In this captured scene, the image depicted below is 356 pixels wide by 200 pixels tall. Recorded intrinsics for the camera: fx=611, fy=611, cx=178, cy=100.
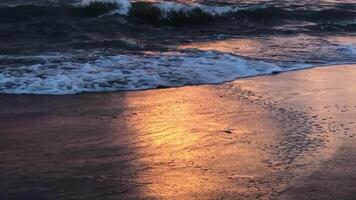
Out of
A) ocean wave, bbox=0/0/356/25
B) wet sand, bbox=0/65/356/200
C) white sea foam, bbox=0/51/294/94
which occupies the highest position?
Result: wet sand, bbox=0/65/356/200

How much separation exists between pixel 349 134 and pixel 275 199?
182 cm

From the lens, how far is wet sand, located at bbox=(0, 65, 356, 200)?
405 cm

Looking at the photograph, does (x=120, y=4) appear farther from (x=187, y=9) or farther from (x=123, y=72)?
(x=123, y=72)

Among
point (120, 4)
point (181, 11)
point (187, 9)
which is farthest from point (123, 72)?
point (187, 9)

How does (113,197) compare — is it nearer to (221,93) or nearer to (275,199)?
(275,199)

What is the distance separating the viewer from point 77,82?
25.4 ft

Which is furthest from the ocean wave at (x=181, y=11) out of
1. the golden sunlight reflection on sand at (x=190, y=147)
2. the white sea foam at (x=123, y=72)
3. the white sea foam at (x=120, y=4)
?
the golden sunlight reflection on sand at (x=190, y=147)

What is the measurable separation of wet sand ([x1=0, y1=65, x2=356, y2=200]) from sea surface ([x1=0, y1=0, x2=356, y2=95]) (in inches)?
34.6

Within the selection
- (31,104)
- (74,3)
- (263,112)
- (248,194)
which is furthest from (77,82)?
(74,3)

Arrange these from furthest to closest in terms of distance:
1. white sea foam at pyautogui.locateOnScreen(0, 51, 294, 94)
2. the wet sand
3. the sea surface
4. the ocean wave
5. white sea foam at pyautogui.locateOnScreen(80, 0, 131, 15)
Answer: white sea foam at pyautogui.locateOnScreen(80, 0, 131, 15) < the ocean wave < the sea surface < white sea foam at pyautogui.locateOnScreen(0, 51, 294, 94) < the wet sand

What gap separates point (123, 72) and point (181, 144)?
11.6 ft

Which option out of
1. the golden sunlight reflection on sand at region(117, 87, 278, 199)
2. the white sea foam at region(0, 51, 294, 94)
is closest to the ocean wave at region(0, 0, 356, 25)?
the white sea foam at region(0, 51, 294, 94)

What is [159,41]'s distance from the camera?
12.5 meters

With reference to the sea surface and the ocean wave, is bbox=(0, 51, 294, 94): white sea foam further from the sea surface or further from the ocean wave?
the ocean wave
